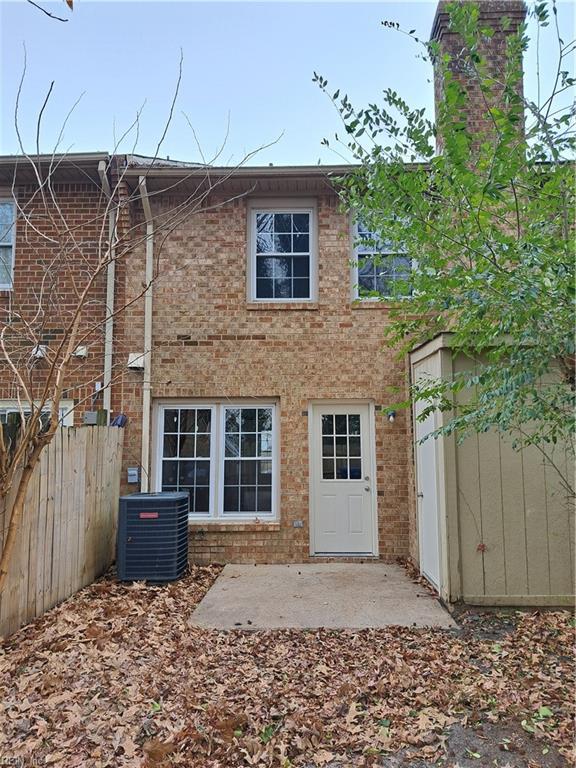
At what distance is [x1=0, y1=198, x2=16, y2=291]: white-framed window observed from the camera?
24.1ft

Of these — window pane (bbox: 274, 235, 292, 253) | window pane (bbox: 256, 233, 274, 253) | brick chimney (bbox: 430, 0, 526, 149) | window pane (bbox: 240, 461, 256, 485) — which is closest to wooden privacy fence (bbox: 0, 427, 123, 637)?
window pane (bbox: 240, 461, 256, 485)

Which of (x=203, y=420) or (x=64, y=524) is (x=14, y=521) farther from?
(x=203, y=420)

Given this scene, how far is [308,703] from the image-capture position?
3.22 meters

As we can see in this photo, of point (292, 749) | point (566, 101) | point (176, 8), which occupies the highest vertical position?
point (176, 8)

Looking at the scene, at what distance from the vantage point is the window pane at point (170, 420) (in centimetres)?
731

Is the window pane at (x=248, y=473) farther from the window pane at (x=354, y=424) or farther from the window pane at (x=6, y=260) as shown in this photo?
the window pane at (x=6, y=260)

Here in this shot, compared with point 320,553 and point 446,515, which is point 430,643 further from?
point 320,553

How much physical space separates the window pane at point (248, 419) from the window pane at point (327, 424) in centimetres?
103

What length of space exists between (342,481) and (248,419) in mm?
1646

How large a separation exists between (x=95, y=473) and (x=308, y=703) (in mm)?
3961

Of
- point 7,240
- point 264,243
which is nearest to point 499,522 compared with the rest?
point 264,243

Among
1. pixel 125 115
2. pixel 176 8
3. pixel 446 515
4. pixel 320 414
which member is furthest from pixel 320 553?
pixel 176 8

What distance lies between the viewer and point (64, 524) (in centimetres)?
530

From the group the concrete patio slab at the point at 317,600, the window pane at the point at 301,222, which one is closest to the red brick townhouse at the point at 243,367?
the window pane at the point at 301,222
